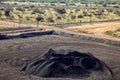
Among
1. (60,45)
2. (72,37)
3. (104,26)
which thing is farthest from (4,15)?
(60,45)

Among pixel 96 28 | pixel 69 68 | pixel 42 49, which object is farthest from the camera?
pixel 96 28

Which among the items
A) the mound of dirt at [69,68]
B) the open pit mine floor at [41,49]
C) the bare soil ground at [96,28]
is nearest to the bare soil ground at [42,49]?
the open pit mine floor at [41,49]

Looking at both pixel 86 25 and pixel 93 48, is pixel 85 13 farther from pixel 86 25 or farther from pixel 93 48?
pixel 93 48

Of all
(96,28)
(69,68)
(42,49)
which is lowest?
(96,28)

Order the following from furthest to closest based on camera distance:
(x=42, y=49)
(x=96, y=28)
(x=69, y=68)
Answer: (x=96, y=28) → (x=42, y=49) → (x=69, y=68)

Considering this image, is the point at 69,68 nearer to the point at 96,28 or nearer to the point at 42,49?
the point at 42,49

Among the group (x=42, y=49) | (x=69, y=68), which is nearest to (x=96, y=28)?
(x=42, y=49)

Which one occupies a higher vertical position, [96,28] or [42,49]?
[42,49]

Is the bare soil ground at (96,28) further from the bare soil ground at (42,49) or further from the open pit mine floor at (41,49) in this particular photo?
the bare soil ground at (42,49)

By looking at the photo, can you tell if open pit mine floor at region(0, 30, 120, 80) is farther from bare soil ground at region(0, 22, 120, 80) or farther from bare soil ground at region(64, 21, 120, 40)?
bare soil ground at region(64, 21, 120, 40)
